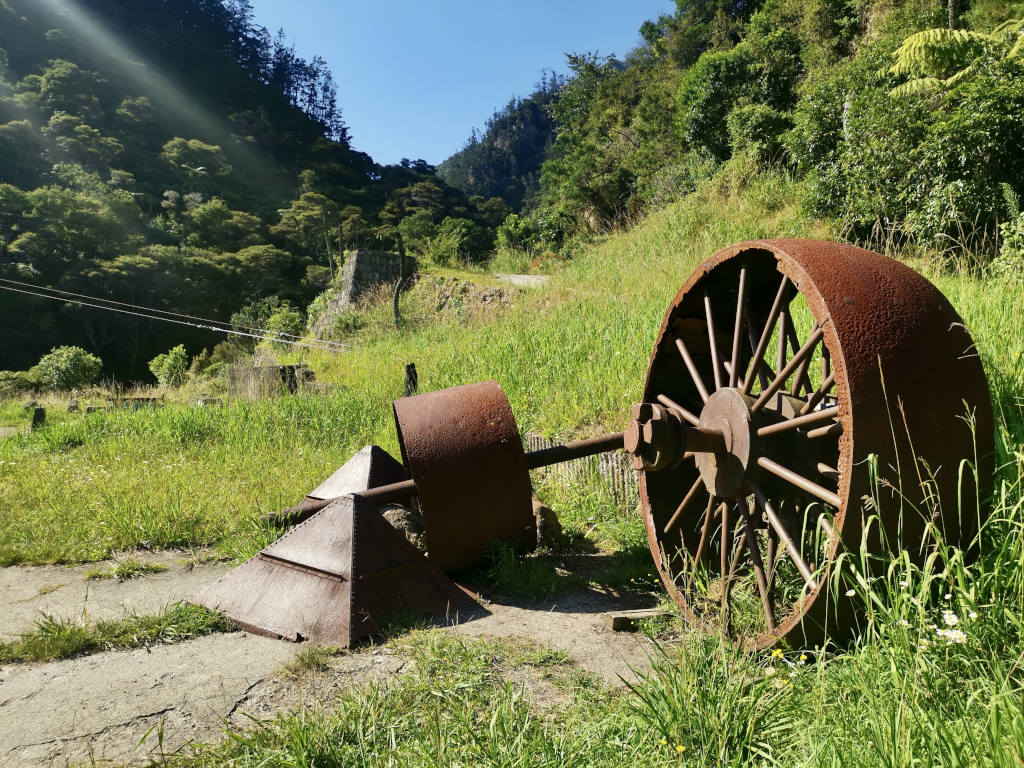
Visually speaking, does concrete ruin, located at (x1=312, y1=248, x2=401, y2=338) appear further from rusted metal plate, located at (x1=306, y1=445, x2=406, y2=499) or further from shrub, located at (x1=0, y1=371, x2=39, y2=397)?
shrub, located at (x1=0, y1=371, x2=39, y2=397)

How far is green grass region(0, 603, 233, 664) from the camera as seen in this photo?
9.09 ft

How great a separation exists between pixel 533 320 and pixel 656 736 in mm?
7503

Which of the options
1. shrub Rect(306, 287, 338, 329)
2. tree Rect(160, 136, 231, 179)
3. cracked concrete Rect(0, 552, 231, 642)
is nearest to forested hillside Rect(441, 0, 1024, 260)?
cracked concrete Rect(0, 552, 231, 642)

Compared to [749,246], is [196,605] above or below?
below

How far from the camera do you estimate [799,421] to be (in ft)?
7.83

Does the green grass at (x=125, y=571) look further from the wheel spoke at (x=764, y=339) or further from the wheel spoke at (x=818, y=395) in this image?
the wheel spoke at (x=818, y=395)

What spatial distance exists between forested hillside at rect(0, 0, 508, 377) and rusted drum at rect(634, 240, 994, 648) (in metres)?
20.0

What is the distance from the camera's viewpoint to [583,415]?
5.52 meters

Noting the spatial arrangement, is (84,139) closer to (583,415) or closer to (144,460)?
(144,460)

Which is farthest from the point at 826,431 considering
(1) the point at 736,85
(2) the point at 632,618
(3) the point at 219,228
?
(3) the point at 219,228

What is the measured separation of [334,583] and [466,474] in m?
0.83

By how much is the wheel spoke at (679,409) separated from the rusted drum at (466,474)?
780mm

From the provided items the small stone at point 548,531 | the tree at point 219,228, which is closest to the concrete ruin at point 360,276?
the small stone at point 548,531

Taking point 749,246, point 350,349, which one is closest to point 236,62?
point 350,349
